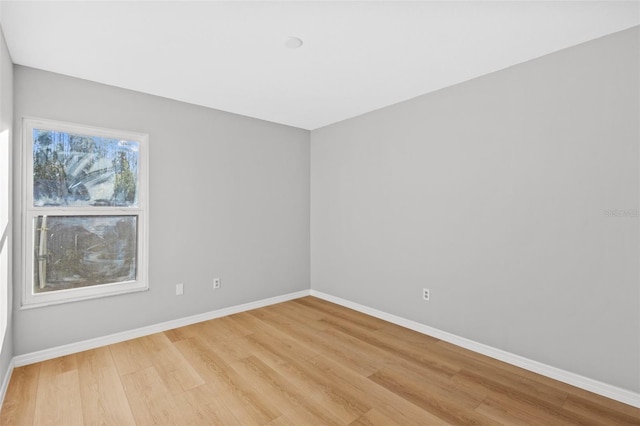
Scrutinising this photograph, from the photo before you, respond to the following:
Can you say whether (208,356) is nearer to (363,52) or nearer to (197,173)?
(197,173)

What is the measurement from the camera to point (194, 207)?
3.54m

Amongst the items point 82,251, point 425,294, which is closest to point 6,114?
point 82,251

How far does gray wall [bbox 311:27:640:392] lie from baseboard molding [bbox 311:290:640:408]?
49 mm

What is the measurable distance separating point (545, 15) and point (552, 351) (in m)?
2.39

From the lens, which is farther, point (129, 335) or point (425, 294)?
point (425, 294)

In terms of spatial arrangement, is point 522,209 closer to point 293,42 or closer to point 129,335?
point 293,42

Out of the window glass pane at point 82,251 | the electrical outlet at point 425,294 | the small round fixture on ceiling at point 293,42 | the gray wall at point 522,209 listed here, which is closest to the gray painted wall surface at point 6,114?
the window glass pane at point 82,251

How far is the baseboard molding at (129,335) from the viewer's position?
8.59ft

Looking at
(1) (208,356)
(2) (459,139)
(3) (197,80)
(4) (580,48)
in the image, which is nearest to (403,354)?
(1) (208,356)

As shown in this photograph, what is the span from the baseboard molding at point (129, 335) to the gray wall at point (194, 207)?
0.05 m

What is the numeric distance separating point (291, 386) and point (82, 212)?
242 cm

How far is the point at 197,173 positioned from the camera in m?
3.56

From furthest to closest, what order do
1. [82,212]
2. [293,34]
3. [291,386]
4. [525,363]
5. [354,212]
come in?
1. [354,212]
2. [82,212]
3. [525,363]
4. [291,386]
5. [293,34]

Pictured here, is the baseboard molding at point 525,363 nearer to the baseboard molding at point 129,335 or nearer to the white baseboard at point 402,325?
the white baseboard at point 402,325
